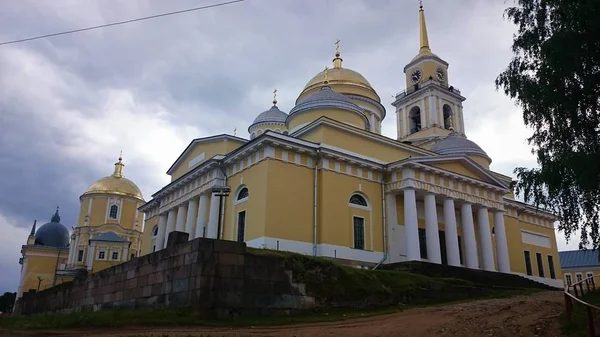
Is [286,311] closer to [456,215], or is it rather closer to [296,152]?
[296,152]

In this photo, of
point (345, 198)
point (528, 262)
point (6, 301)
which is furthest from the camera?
point (6, 301)

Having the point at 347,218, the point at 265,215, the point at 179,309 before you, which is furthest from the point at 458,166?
the point at 179,309

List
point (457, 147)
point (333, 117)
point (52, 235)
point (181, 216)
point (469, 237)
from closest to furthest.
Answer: point (469, 237)
point (333, 117)
point (181, 216)
point (457, 147)
point (52, 235)

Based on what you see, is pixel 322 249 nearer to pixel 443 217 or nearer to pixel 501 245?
pixel 443 217

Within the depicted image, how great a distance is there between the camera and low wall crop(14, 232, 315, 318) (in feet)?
48.8

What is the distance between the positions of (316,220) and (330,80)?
18.7 meters

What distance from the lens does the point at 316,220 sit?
2625 centimetres

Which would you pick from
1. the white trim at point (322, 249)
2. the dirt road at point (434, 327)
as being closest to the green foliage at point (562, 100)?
the dirt road at point (434, 327)

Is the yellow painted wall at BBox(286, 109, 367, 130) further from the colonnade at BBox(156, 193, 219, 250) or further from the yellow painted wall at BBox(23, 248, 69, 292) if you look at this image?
the yellow painted wall at BBox(23, 248, 69, 292)

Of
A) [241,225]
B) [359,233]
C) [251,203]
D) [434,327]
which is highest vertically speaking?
[251,203]

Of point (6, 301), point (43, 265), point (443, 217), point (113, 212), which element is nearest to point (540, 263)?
point (443, 217)

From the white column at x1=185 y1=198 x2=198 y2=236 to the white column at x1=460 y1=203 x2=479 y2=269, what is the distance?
17.0 meters

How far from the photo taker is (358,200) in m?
28.6

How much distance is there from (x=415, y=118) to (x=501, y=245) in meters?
18.5
